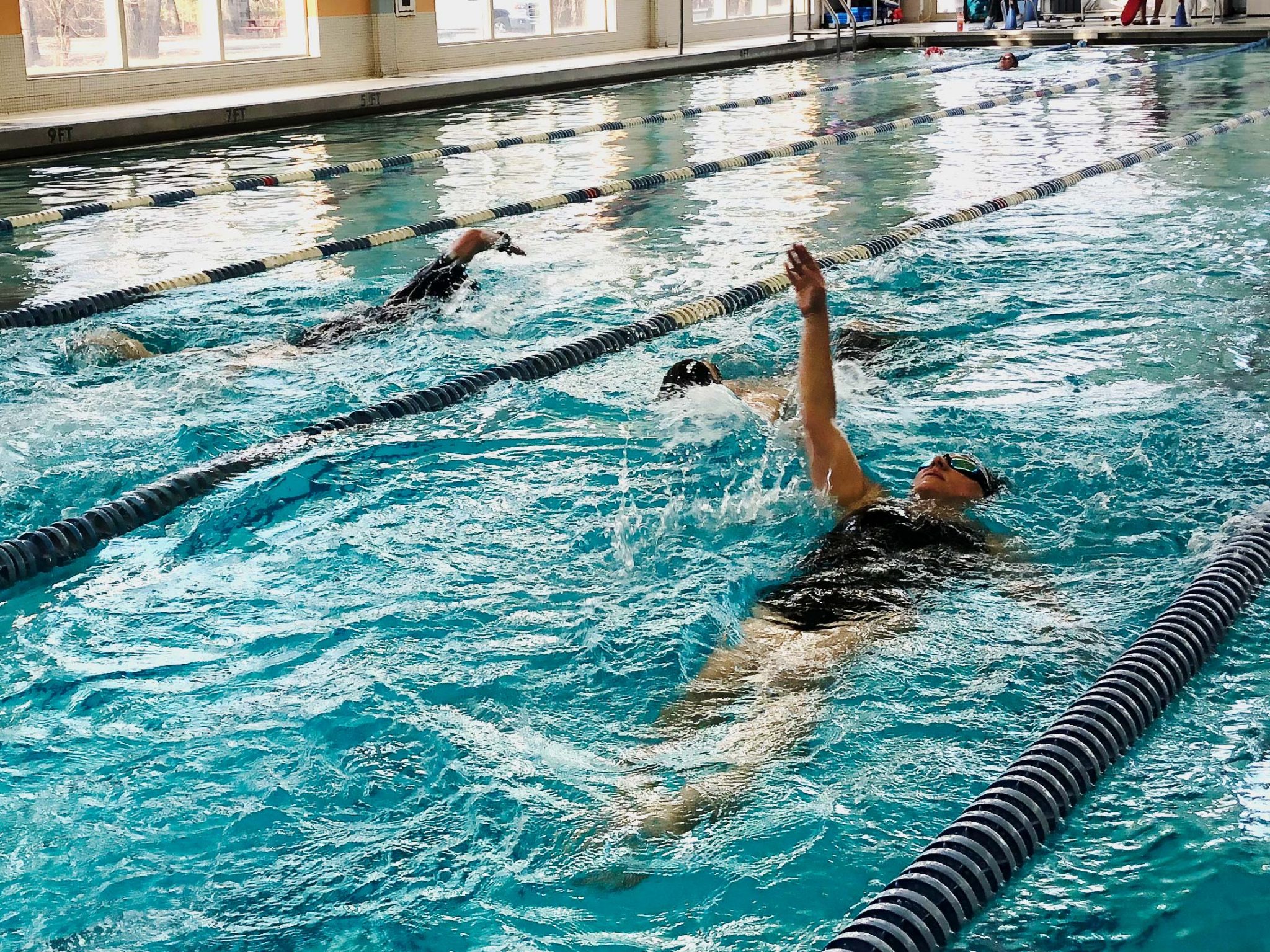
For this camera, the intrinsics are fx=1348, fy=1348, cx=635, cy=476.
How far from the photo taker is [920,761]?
2.77 metres

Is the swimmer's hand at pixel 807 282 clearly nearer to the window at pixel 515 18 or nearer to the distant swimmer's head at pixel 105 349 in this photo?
the distant swimmer's head at pixel 105 349

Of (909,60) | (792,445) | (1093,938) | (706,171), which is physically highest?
(909,60)

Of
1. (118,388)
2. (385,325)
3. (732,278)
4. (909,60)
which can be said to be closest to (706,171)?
(732,278)

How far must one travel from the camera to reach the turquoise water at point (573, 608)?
2.40 meters

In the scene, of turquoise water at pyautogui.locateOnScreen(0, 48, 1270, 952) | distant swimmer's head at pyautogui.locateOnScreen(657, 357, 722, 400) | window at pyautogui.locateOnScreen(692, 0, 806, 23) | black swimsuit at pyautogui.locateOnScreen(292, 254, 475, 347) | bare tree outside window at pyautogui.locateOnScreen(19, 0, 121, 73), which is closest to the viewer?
turquoise water at pyautogui.locateOnScreen(0, 48, 1270, 952)

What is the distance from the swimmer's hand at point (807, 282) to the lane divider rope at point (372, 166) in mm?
6543

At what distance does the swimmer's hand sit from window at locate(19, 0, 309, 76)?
1175cm

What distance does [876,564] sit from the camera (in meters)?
3.36

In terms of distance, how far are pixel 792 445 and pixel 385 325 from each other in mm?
2215

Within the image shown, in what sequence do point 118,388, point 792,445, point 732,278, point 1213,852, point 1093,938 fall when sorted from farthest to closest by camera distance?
point 732,278 < point 118,388 < point 792,445 < point 1213,852 < point 1093,938

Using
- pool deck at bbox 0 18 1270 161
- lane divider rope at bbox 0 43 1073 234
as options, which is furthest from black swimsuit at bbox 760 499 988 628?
pool deck at bbox 0 18 1270 161

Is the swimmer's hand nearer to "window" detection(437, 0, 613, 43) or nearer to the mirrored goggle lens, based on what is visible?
the mirrored goggle lens

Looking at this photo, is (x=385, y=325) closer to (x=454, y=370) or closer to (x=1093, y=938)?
(x=454, y=370)

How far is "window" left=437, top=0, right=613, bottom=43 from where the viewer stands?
18547 mm
